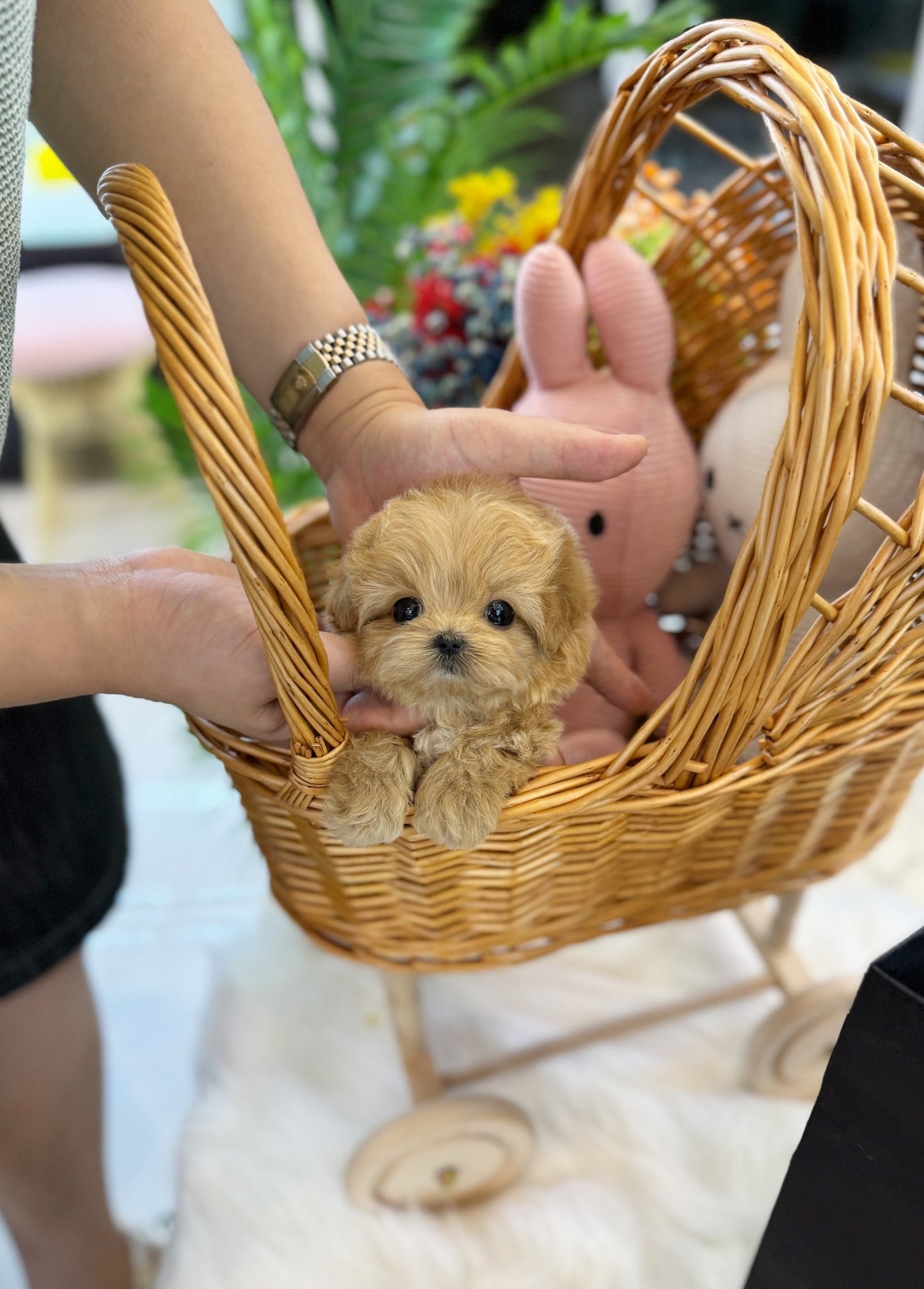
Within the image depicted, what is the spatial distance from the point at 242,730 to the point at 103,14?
488 mm

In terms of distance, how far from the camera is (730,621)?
0.57 meters

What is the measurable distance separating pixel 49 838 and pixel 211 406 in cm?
43

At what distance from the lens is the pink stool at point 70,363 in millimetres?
2104

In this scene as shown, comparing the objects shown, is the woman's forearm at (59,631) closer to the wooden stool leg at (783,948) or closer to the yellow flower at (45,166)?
the wooden stool leg at (783,948)

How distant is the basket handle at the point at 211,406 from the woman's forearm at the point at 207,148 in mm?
213

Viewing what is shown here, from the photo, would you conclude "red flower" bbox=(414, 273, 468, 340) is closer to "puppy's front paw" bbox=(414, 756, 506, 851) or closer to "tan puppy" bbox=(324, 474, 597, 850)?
"tan puppy" bbox=(324, 474, 597, 850)

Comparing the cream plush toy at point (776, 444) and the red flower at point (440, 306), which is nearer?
the cream plush toy at point (776, 444)

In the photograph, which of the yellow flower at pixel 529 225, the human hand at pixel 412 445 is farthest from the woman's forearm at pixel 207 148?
the yellow flower at pixel 529 225

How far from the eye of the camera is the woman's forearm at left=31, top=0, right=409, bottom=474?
67cm

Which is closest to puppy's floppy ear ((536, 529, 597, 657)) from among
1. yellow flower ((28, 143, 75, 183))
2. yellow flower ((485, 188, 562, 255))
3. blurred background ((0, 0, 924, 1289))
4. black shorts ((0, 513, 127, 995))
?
black shorts ((0, 513, 127, 995))

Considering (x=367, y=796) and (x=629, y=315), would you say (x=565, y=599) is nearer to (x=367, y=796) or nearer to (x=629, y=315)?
(x=367, y=796)

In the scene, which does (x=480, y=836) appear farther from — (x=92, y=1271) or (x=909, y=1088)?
(x=92, y=1271)

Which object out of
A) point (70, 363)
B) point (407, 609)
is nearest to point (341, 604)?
point (407, 609)

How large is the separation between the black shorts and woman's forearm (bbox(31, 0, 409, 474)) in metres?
0.28
